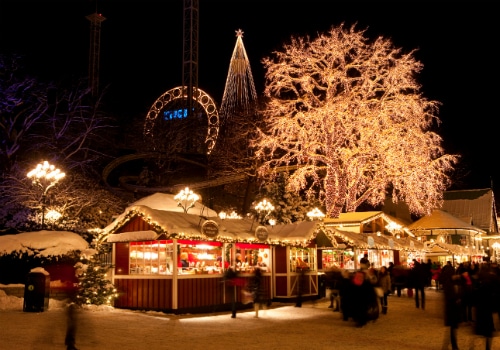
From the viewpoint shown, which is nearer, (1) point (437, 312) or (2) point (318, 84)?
(1) point (437, 312)

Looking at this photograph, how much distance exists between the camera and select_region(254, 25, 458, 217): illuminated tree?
106ft

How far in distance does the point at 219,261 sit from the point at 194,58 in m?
32.3

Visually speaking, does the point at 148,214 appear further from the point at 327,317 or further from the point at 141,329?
the point at 327,317

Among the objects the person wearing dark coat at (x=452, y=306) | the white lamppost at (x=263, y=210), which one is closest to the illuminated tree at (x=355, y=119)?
the white lamppost at (x=263, y=210)

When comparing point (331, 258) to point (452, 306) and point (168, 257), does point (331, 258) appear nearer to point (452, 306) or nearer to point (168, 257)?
point (168, 257)

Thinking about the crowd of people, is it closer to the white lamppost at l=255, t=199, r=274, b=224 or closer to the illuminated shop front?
the illuminated shop front

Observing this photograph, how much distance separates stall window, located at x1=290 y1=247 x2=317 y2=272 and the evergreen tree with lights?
25.0ft

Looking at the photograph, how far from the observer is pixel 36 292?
55.7 feet

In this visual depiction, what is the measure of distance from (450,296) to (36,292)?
1183 cm

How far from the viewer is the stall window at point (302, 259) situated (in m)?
22.8

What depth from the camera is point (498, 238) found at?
63031 mm

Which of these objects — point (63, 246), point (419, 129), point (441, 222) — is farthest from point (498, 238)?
point (63, 246)

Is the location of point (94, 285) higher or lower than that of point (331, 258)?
lower

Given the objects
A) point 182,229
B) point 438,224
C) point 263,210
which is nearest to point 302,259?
point 182,229
